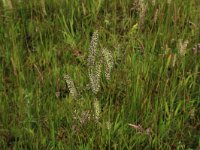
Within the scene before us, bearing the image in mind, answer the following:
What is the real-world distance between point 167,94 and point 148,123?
9.9 inches

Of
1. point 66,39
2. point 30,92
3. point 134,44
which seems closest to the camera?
point 30,92

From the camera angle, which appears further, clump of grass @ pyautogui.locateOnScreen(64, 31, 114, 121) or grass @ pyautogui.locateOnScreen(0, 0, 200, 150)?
grass @ pyautogui.locateOnScreen(0, 0, 200, 150)

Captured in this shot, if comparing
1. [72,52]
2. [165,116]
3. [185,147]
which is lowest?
[185,147]

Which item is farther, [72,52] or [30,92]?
[72,52]

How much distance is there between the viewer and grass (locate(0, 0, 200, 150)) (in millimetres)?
2174

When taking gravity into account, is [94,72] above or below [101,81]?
above

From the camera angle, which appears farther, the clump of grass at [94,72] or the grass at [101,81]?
the grass at [101,81]

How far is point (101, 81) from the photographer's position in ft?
8.54

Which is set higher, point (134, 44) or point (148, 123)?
point (134, 44)

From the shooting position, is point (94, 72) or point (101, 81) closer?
point (94, 72)

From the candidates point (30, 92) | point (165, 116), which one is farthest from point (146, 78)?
point (30, 92)

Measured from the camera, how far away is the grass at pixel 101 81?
2.17m

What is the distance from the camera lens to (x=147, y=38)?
9.39 ft

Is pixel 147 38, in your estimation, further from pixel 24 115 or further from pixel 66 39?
pixel 24 115
